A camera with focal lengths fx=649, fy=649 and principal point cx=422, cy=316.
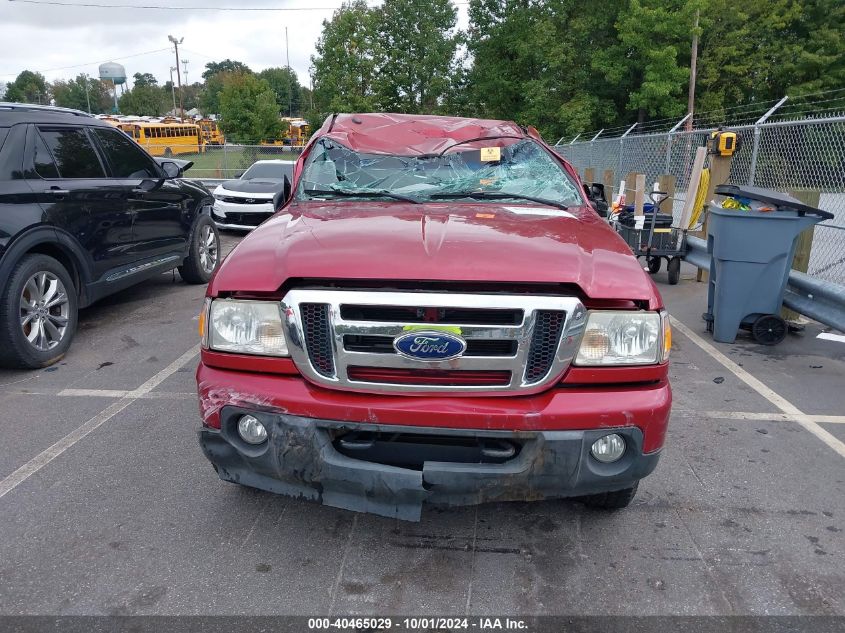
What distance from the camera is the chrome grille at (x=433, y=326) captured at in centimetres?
234

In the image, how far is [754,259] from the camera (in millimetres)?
5582

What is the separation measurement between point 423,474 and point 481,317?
1.99 feet

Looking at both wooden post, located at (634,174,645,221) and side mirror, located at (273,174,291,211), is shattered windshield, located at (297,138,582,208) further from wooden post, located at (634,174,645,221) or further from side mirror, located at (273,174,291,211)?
wooden post, located at (634,174,645,221)

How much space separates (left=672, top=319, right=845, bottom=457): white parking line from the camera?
3.97m

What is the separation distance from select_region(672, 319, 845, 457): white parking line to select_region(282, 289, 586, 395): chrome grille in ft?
8.16

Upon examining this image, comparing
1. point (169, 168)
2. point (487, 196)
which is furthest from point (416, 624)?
point (169, 168)

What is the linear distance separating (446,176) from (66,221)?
11.1 ft

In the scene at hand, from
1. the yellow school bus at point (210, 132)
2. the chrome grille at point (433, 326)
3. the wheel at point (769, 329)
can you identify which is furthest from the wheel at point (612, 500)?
the yellow school bus at point (210, 132)

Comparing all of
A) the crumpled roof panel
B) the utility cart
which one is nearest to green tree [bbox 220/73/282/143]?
the utility cart

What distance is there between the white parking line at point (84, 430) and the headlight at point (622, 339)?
9.65 ft

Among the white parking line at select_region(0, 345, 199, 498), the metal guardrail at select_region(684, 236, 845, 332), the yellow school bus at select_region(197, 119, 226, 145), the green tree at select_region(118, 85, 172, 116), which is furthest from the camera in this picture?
the green tree at select_region(118, 85, 172, 116)

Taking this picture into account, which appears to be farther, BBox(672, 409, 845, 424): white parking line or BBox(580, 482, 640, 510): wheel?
BBox(672, 409, 845, 424): white parking line

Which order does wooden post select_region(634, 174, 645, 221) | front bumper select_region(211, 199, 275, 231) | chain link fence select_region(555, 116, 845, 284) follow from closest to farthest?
chain link fence select_region(555, 116, 845, 284) < wooden post select_region(634, 174, 645, 221) < front bumper select_region(211, 199, 275, 231)

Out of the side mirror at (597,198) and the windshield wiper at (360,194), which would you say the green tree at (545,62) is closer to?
the side mirror at (597,198)
